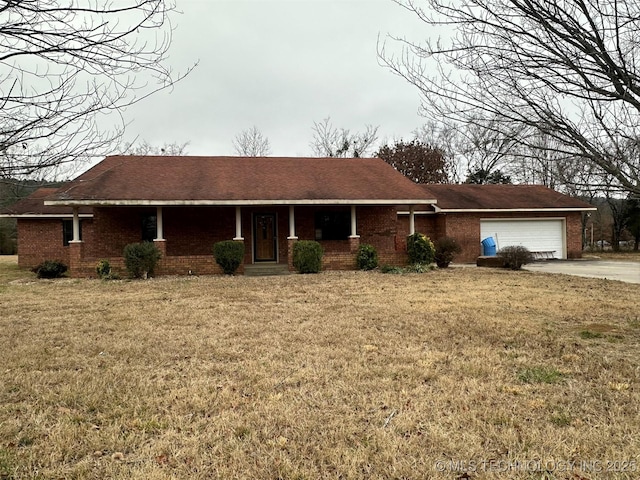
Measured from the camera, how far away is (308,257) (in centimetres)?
1561

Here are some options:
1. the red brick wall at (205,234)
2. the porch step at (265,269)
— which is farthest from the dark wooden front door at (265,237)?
the porch step at (265,269)

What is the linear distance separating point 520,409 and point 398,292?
7132 millimetres

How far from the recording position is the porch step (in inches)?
632

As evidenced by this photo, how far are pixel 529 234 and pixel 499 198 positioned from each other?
86.4 inches

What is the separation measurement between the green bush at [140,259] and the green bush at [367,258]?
23.2 feet

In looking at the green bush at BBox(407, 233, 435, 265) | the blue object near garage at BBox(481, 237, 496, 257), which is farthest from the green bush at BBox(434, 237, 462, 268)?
the blue object near garage at BBox(481, 237, 496, 257)

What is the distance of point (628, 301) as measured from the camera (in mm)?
9406

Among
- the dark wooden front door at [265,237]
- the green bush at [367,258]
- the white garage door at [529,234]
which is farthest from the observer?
the white garage door at [529,234]

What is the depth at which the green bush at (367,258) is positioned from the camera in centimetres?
1646

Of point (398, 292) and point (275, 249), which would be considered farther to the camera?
point (275, 249)

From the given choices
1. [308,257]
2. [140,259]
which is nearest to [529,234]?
[308,257]

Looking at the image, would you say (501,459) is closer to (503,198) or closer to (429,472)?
(429,472)

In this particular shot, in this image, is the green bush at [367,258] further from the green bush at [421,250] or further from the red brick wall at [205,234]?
the green bush at [421,250]

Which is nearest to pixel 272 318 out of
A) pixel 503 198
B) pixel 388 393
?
pixel 388 393
